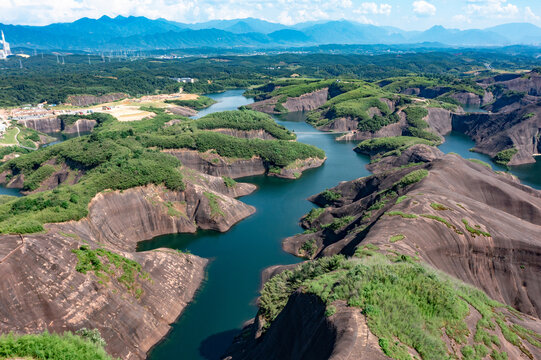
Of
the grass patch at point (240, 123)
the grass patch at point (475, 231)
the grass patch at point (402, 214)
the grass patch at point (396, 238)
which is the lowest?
the grass patch at point (240, 123)

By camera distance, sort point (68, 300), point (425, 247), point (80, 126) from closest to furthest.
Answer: point (68, 300) → point (425, 247) → point (80, 126)

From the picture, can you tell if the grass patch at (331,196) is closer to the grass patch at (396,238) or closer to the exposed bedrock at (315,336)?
the grass patch at (396,238)

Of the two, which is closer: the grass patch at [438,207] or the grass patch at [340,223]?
the grass patch at [438,207]

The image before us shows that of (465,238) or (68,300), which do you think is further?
(465,238)

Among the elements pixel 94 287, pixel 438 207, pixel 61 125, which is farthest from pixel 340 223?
pixel 61 125

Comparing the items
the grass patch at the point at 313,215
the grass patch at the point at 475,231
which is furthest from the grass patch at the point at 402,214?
the grass patch at the point at 313,215

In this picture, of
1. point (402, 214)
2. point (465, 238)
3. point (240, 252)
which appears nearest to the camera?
point (465, 238)

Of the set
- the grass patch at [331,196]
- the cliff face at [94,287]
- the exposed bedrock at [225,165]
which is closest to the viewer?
the cliff face at [94,287]

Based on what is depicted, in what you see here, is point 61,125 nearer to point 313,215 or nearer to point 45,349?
point 313,215

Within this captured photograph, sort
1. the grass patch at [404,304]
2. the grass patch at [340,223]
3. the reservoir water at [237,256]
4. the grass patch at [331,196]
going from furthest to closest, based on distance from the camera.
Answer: the grass patch at [331,196] < the grass patch at [340,223] < the reservoir water at [237,256] < the grass patch at [404,304]

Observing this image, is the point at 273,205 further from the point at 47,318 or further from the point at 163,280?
the point at 47,318
